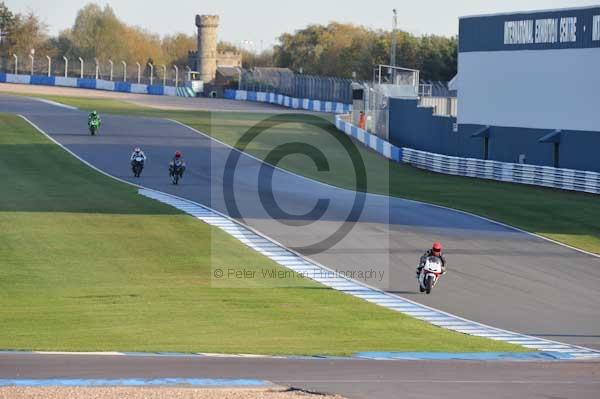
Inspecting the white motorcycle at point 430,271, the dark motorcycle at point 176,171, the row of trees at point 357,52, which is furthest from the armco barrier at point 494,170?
the row of trees at point 357,52

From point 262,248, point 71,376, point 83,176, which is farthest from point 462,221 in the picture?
point 71,376

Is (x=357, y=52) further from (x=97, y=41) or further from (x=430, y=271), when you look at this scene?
(x=430, y=271)

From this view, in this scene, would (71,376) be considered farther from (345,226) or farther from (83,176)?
(83,176)

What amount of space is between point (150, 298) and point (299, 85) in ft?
259

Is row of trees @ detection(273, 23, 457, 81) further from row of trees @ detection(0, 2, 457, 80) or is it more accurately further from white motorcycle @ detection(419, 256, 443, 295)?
white motorcycle @ detection(419, 256, 443, 295)

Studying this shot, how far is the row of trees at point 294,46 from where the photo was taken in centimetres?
13400

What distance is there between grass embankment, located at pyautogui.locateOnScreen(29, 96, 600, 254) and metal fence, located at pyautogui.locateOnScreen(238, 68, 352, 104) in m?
20.5

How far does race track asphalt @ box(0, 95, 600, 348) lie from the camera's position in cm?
2456

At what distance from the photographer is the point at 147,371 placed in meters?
15.9

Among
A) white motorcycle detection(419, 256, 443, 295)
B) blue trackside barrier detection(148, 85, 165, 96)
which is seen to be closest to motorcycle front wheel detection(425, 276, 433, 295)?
white motorcycle detection(419, 256, 443, 295)

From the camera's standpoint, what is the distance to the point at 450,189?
46594 mm

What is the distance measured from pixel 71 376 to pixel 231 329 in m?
6.04
